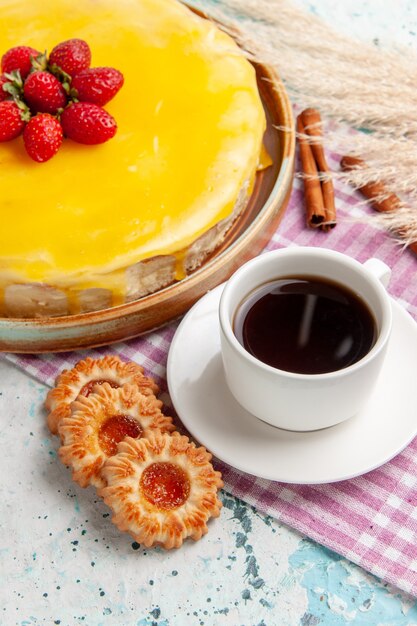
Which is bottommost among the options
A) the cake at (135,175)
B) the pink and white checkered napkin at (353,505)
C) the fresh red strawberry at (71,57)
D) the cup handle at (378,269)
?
the pink and white checkered napkin at (353,505)

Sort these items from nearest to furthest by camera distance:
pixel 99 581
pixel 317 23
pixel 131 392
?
pixel 99 581
pixel 131 392
pixel 317 23

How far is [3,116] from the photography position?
1.72 m

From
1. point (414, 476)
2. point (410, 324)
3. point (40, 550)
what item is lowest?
point (40, 550)

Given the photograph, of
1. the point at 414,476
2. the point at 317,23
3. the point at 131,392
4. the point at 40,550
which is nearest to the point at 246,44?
the point at 317,23

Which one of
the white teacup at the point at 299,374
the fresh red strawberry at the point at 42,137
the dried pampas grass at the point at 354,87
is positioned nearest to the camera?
the white teacup at the point at 299,374

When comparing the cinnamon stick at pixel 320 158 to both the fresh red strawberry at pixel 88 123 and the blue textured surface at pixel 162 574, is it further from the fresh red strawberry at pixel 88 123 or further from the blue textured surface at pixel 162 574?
the blue textured surface at pixel 162 574

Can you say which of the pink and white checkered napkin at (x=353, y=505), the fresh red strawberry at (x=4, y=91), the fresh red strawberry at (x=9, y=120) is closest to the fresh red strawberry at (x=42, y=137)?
the fresh red strawberry at (x=9, y=120)

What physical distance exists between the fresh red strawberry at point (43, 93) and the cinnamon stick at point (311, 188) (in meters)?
0.58

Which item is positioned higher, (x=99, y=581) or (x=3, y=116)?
(x=3, y=116)

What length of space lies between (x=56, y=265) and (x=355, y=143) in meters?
0.83

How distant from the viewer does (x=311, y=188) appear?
2.00 metres

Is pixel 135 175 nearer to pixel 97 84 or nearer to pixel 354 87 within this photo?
pixel 97 84

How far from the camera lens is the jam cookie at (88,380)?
5.12ft

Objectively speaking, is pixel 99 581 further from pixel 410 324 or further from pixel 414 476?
pixel 410 324
